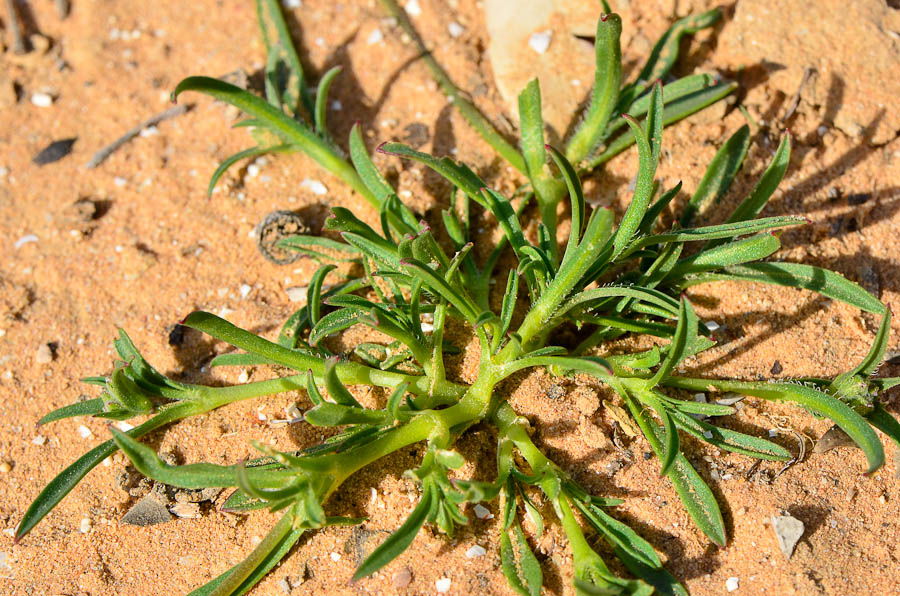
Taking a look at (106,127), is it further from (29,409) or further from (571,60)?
(571,60)

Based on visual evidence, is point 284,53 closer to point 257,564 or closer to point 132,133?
point 132,133

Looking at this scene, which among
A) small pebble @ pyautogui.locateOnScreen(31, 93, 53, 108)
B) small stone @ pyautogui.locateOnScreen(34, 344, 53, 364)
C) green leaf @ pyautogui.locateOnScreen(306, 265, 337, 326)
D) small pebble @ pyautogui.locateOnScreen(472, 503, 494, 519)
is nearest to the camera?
small pebble @ pyautogui.locateOnScreen(472, 503, 494, 519)

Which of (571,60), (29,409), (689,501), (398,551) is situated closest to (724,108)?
(571,60)

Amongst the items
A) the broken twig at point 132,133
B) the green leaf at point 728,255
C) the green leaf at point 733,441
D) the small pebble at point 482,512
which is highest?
the broken twig at point 132,133

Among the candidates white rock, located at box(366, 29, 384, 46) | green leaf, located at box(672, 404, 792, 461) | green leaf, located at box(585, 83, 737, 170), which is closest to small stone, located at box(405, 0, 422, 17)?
white rock, located at box(366, 29, 384, 46)

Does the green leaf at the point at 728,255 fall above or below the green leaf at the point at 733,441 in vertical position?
above

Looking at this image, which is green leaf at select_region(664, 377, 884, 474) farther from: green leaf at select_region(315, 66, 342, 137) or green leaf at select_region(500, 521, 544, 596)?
green leaf at select_region(315, 66, 342, 137)

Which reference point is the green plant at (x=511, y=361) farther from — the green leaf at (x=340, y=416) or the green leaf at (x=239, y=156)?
the green leaf at (x=239, y=156)

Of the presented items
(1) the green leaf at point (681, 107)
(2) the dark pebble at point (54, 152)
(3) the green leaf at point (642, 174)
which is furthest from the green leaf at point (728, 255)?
(2) the dark pebble at point (54, 152)
